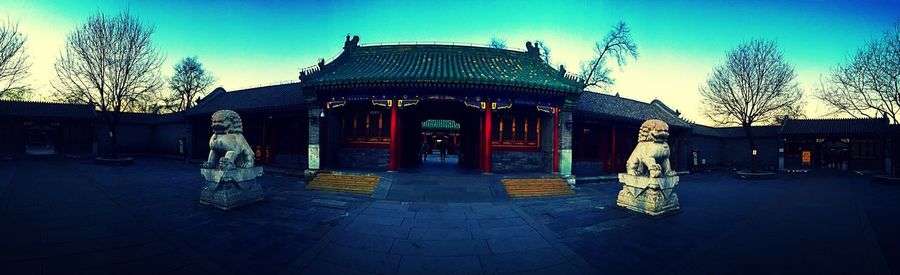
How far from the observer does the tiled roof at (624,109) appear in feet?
48.9

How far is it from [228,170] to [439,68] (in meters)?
7.21

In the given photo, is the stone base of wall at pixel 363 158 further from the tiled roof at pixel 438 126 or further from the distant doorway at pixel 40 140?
the distant doorway at pixel 40 140

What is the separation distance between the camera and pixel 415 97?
1076 centimetres

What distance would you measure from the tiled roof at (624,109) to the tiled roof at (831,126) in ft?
38.6

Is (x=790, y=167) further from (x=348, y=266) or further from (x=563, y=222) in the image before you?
(x=348, y=266)

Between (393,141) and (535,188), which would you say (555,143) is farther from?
(393,141)

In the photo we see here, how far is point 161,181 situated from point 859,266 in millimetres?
16127

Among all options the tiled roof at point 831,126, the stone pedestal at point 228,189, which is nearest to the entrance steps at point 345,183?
the stone pedestal at point 228,189

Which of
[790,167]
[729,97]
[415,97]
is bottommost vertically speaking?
[790,167]

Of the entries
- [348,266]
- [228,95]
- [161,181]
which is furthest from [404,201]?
[228,95]

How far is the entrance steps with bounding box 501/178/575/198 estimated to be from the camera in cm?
902

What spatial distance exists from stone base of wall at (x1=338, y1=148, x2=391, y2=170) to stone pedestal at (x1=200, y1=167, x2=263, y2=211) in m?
5.33

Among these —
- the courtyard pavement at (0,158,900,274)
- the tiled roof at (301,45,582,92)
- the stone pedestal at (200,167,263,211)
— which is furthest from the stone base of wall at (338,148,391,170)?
the stone pedestal at (200,167,263,211)

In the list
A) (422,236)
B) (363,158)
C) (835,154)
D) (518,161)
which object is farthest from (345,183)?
(835,154)
